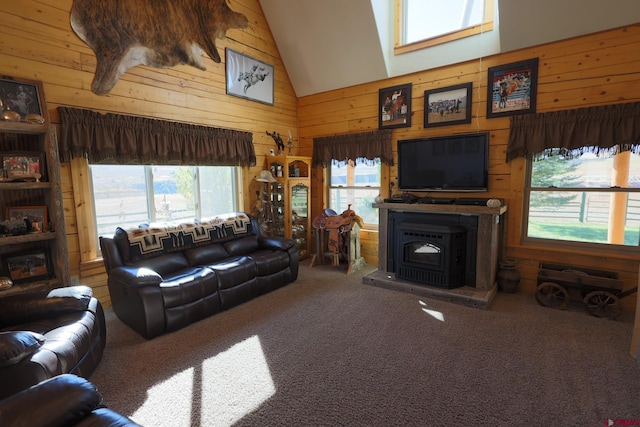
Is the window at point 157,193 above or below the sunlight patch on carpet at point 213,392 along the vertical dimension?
above

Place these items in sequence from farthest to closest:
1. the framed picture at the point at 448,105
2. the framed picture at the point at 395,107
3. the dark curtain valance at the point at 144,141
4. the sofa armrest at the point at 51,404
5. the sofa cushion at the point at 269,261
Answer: the framed picture at the point at 395,107, the framed picture at the point at 448,105, the sofa cushion at the point at 269,261, the dark curtain valance at the point at 144,141, the sofa armrest at the point at 51,404

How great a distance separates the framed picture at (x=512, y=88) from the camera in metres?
3.51

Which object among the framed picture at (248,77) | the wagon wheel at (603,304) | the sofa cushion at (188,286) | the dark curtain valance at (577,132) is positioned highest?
the framed picture at (248,77)

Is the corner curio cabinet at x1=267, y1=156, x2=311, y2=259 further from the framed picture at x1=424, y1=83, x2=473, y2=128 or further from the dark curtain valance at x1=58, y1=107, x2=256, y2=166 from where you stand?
the framed picture at x1=424, y1=83, x2=473, y2=128

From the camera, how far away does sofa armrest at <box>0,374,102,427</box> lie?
44.0 inches

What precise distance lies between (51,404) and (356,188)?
14.4 ft

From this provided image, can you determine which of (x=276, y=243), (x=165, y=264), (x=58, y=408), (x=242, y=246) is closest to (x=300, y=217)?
(x=276, y=243)

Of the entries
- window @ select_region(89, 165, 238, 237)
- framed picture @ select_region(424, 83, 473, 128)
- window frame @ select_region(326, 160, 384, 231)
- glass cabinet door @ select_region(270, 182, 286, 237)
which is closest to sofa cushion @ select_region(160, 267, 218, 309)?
window @ select_region(89, 165, 238, 237)

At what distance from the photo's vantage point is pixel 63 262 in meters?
2.72

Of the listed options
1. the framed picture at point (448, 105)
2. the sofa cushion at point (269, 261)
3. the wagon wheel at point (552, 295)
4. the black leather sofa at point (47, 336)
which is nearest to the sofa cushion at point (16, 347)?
the black leather sofa at point (47, 336)

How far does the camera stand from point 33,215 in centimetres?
277

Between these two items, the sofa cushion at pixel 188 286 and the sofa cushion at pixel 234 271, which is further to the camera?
A: the sofa cushion at pixel 234 271

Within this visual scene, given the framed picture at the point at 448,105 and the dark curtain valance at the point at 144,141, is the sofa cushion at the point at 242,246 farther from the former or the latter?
the framed picture at the point at 448,105

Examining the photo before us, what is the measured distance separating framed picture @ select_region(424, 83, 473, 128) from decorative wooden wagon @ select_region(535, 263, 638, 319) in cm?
203
